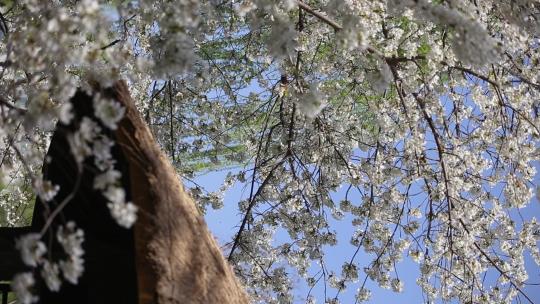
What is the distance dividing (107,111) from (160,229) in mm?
374

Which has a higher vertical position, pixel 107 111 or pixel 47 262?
pixel 107 111

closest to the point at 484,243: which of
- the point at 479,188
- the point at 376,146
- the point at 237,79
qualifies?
the point at 479,188

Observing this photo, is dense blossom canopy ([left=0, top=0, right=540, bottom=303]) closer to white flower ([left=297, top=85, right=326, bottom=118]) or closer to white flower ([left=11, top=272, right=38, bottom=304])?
white flower ([left=297, top=85, right=326, bottom=118])

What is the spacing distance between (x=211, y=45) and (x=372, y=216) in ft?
8.15

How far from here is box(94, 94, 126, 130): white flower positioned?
178 cm

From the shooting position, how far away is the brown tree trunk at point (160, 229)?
1.90 metres

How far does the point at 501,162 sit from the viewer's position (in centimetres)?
468

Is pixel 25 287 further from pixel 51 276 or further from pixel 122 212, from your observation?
pixel 122 212

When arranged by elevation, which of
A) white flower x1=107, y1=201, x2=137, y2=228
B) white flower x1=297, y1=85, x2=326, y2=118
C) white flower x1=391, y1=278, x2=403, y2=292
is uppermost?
white flower x1=391, y1=278, x2=403, y2=292

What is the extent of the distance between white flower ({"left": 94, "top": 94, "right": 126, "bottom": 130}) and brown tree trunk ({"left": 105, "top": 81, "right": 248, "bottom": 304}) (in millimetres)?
167

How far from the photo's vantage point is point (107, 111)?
1.79 metres

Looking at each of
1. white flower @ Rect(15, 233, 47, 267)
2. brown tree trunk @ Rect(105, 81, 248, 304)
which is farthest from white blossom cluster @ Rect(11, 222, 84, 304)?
brown tree trunk @ Rect(105, 81, 248, 304)

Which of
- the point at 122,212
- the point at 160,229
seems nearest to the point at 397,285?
the point at 160,229

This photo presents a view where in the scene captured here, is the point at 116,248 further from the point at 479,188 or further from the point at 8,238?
the point at 479,188
